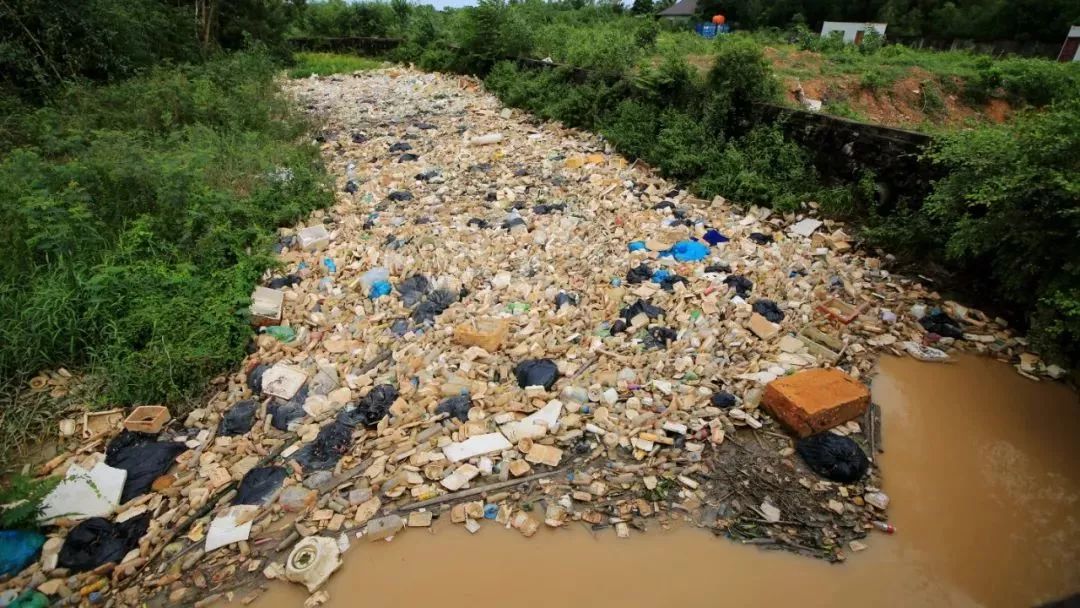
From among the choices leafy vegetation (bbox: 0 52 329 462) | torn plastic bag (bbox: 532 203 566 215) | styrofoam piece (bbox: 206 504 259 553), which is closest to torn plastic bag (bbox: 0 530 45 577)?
styrofoam piece (bbox: 206 504 259 553)

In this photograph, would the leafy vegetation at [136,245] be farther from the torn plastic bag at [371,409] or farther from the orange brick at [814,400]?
the orange brick at [814,400]

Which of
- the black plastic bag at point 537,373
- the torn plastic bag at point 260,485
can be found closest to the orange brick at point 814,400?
the black plastic bag at point 537,373

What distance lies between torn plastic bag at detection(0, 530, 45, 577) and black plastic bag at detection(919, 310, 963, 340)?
5.05 meters

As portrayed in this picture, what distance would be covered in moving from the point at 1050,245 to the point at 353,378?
169 inches

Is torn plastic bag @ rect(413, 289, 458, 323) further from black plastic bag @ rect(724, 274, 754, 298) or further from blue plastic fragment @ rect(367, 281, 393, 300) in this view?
black plastic bag @ rect(724, 274, 754, 298)

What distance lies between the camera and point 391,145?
6.80 meters

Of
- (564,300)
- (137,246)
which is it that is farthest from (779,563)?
(137,246)

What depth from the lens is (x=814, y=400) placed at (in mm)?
2748

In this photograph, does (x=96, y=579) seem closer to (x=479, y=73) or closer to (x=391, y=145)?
(x=391, y=145)

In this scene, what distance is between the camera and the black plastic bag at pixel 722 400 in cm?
289

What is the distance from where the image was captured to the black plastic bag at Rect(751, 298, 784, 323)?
139 inches

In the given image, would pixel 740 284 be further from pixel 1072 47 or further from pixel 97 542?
pixel 1072 47

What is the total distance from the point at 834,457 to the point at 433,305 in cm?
256

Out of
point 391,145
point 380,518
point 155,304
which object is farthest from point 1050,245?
point 391,145
